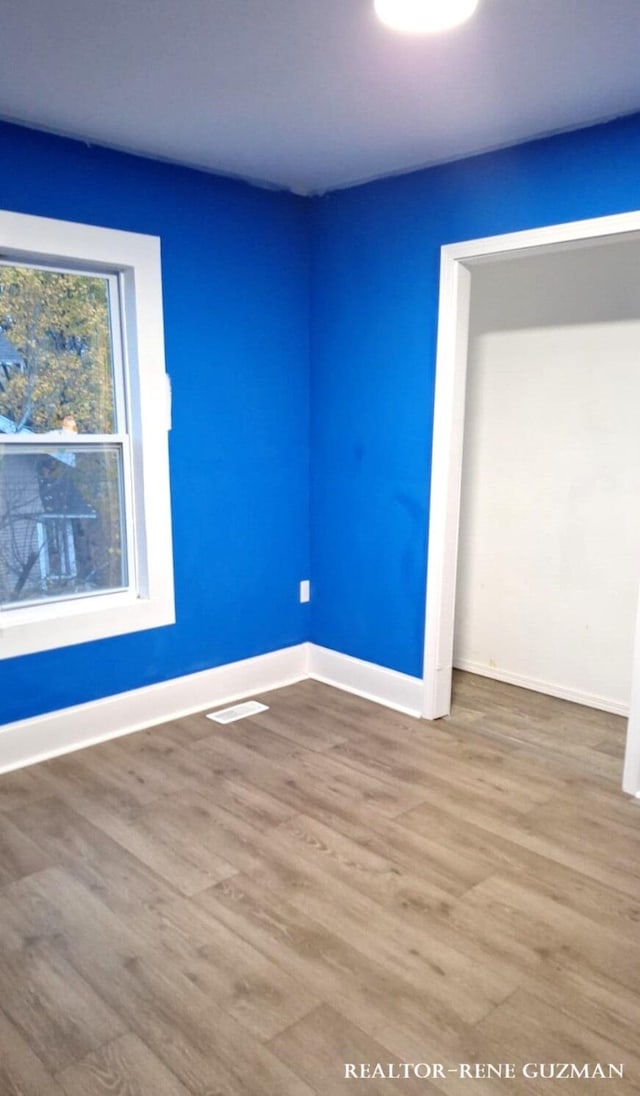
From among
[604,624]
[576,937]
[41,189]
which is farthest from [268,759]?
[41,189]

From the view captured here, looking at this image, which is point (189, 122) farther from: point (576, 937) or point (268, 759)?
point (576, 937)

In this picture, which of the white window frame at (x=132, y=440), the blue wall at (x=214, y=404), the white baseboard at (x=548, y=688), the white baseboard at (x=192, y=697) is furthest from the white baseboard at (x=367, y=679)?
the white window frame at (x=132, y=440)

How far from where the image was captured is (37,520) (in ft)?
9.68

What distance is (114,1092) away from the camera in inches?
61.7

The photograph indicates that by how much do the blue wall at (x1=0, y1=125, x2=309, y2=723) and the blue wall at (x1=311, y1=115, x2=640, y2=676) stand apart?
137mm

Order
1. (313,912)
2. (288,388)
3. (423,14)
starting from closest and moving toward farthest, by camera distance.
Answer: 1. (423,14)
2. (313,912)
3. (288,388)

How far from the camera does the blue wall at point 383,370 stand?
295cm

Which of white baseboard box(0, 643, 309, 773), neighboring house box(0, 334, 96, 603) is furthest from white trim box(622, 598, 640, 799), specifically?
neighboring house box(0, 334, 96, 603)

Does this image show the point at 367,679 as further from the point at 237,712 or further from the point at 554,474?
the point at 554,474

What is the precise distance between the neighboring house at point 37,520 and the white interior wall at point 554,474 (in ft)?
6.69

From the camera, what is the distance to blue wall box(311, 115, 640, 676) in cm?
295

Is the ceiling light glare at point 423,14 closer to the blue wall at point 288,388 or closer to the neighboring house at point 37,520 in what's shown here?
the blue wall at point 288,388

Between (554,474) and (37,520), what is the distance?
7.75 feet

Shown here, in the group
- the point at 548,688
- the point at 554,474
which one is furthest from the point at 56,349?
the point at 548,688
